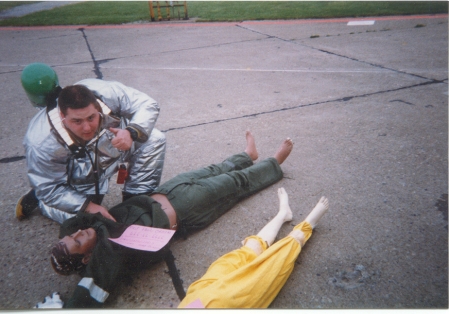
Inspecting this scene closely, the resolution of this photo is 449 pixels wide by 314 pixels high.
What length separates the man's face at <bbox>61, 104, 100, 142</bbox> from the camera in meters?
1.76

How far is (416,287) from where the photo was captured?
1.53m

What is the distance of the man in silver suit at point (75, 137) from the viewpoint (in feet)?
5.80

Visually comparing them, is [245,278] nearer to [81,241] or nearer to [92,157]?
[81,241]

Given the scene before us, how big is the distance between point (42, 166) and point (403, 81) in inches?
134

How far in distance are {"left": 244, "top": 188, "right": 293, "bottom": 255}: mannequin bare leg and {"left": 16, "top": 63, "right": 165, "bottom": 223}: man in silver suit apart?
0.73 meters

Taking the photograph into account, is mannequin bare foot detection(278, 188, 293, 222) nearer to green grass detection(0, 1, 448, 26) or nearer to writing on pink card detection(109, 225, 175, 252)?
writing on pink card detection(109, 225, 175, 252)

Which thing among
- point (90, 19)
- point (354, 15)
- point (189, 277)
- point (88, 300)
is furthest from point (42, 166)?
point (90, 19)

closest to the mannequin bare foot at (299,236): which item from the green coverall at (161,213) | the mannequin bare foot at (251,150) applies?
the green coverall at (161,213)

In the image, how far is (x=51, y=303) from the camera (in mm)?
1580

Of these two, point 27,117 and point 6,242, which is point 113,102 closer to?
point 6,242

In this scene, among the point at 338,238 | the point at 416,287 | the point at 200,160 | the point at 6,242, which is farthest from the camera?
the point at 200,160

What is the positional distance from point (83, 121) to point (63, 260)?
2.12ft

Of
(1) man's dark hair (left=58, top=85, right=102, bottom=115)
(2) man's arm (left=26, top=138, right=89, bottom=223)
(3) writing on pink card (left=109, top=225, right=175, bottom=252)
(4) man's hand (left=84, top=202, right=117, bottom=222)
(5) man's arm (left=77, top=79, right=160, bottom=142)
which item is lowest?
(3) writing on pink card (left=109, top=225, right=175, bottom=252)

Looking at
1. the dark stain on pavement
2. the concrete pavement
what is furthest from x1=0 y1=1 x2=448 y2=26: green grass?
the dark stain on pavement
